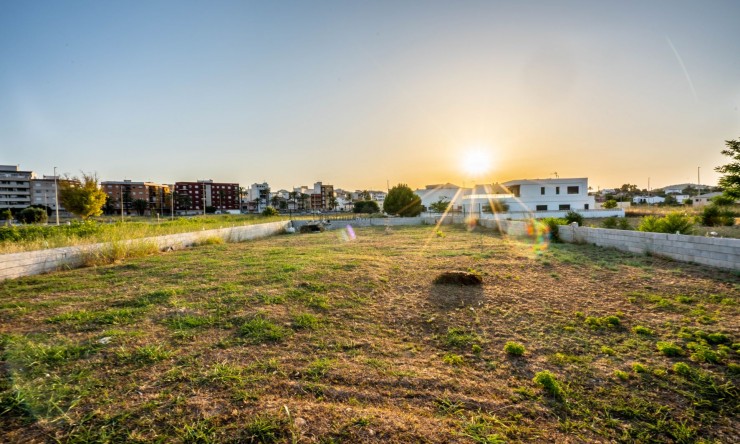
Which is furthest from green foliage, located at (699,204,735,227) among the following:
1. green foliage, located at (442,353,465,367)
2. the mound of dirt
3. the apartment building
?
the apartment building

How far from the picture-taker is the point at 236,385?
279 cm

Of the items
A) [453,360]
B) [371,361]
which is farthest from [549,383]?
[371,361]

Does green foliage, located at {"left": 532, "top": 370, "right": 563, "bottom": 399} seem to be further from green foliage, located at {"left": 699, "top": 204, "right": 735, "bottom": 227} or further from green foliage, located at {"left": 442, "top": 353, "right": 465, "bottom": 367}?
green foliage, located at {"left": 699, "top": 204, "right": 735, "bottom": 227}

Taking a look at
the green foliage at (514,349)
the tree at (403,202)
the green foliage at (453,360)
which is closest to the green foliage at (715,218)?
the green foliage at (514,349)

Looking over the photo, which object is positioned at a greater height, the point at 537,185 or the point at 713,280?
the point at 537,185

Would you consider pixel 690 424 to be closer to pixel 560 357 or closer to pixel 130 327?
pixel 560 357

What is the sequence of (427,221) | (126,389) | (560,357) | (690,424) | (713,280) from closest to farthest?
1. (690,424)
2. (126,389)
3. (560,357)
4. (713,280)
5. (427,221)

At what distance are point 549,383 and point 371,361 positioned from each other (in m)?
1.68

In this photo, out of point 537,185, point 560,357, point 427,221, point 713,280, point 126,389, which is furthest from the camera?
point 537,185

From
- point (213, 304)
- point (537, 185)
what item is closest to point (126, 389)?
point (213, 304)

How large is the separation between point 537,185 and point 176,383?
4073 centimetres

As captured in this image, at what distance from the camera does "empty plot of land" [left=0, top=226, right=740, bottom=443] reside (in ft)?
7.57

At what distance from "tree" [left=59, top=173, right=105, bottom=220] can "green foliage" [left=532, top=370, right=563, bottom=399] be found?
31901 mm

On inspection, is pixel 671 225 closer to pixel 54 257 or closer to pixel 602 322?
pixel 602 322
